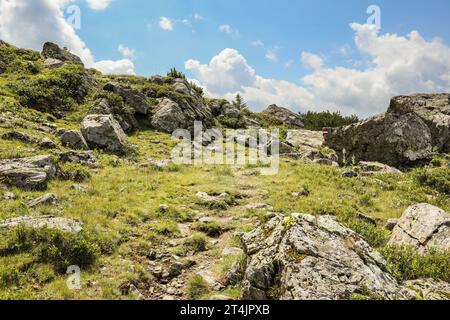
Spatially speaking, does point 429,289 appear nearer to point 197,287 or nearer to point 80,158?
point 197,287

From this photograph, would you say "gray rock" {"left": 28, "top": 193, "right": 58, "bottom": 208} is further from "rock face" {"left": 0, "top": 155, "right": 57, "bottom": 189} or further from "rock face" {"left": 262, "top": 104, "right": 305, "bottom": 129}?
"rock face" {"left": 262, "top": 104, "right": 305, "bottom": 129}

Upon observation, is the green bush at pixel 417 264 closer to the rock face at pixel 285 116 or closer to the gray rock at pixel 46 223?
the gray rock at pixel 46 223

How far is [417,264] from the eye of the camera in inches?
372

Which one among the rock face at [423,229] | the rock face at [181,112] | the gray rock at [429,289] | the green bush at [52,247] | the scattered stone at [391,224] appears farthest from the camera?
the rock face at [181,112]

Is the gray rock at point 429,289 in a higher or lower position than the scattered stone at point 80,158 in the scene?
lower

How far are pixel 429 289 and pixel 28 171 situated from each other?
48.0 ft

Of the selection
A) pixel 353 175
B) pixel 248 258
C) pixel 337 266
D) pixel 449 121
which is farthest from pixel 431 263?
pixel 449 121

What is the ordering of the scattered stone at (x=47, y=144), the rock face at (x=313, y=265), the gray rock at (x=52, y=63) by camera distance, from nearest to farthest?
the rock face at (x=313, y=265)
the scattered stone at (x=47, y=144)
the gray rock at (x=52, y=63)

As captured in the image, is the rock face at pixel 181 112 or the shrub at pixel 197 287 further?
the rock face at pixel 181 112

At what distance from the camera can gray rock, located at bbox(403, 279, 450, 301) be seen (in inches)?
307

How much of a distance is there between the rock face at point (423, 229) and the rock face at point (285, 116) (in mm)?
42121

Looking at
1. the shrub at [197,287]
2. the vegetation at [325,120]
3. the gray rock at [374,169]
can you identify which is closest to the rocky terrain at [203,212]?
the shrub at [197,287]

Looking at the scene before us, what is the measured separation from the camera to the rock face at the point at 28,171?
1433 centimetres

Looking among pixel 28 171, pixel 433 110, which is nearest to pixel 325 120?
pixel 433 110
